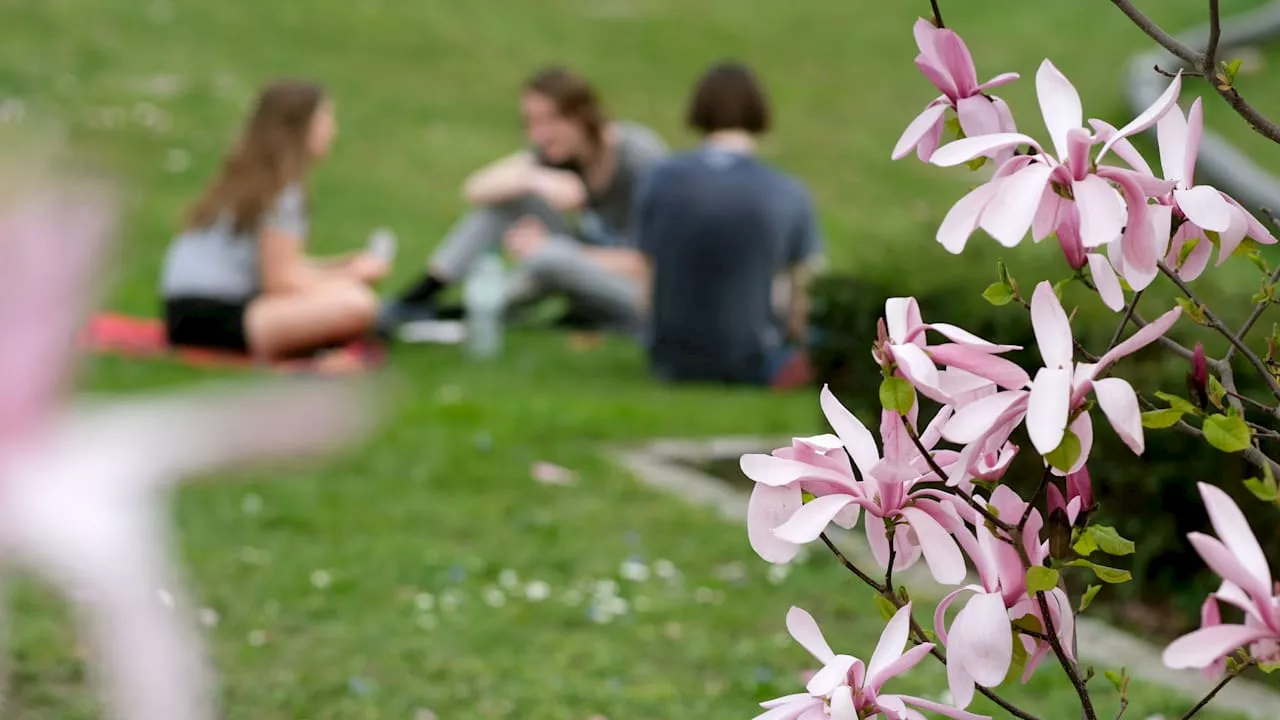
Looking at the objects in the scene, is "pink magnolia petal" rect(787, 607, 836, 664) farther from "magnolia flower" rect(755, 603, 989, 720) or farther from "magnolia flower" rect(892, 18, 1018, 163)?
"magnolia flower" rect(892, 18, 1018, 163)

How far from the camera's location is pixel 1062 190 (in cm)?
137

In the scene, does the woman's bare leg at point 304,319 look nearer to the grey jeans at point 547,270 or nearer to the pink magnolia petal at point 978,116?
the grey jeans at point 547,270

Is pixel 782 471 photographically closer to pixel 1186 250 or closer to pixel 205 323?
pixel 1186 250

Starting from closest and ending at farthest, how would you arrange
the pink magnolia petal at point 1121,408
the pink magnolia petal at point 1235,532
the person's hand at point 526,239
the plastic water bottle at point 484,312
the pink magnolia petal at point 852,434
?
the pink magnolia petal at point 1235,532 < the pink magnolia petal at point 1121,408 < the pink magnolia petal at point 852,434 < the plastic water bottle at point 484,312 < the person's hand at point 526,239

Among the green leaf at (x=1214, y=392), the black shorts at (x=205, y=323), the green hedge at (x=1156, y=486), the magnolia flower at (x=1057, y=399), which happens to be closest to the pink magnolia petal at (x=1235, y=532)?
the magnolia flower at (x=1057, y=399)

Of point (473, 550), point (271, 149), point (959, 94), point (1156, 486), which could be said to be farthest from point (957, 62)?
point (271, 149)

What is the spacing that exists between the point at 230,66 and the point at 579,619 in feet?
42.8

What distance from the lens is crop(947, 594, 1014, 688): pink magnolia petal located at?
132cm

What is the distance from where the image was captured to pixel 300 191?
7.71 metres

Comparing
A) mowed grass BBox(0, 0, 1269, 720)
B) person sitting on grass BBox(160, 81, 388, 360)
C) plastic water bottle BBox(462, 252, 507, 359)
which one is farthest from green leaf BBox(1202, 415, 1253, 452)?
plastic water bottle BBox(462, 252, 507, 359)

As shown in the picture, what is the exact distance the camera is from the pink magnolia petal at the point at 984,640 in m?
1.32

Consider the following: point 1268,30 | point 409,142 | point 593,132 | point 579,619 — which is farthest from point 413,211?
point 1268,30

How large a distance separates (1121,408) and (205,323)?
7097 millimetres

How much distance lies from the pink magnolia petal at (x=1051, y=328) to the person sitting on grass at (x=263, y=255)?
6.57 m
